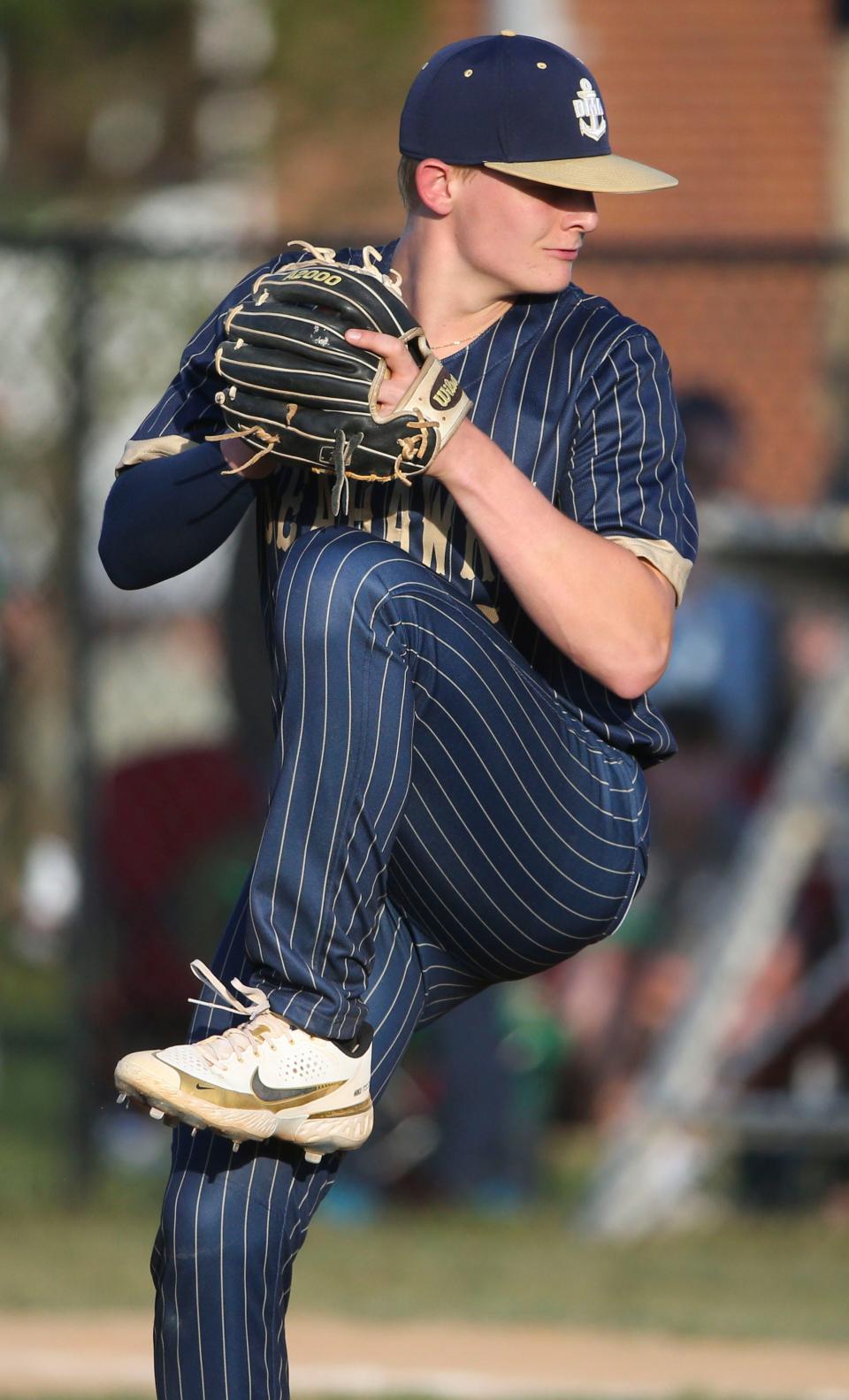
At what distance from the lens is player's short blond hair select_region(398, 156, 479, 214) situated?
2971 mm

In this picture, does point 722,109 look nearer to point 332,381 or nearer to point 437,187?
point 437,187

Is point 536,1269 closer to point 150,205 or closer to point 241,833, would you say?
point 241,833

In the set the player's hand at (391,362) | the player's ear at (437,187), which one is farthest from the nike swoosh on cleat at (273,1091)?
the player's ear at (437,187)

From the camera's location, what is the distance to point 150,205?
979 centimetres

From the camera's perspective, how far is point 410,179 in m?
3.06

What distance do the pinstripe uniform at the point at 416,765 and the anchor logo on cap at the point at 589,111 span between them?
0.25 m

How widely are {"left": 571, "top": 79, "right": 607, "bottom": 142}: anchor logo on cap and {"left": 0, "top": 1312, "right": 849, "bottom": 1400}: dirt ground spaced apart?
293cm

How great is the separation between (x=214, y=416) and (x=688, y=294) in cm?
442

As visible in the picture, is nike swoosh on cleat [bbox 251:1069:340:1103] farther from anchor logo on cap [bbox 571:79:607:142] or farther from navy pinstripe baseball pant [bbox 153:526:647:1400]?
anchor logo on cap [bbox 571:79:607:142]

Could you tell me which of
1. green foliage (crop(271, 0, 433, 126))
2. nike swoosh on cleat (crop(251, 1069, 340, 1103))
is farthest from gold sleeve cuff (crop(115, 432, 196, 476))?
green foliage (crop(271, 0, 433, 126))

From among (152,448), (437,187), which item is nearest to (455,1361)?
(152,448)

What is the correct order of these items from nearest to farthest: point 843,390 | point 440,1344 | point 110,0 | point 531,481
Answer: point 531,481, point 440,1344, point 843,390, point 110,0

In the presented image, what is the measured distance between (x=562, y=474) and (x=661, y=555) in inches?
8.6

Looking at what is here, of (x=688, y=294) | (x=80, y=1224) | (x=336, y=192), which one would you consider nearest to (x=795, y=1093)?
(x=80, y=1224)
